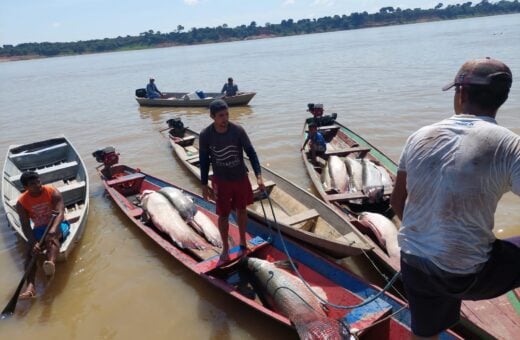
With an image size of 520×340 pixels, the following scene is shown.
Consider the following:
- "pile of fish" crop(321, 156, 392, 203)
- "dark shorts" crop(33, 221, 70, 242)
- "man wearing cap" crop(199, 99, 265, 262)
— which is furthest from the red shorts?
"dark shorts" crop(33, 221, 70, 242)

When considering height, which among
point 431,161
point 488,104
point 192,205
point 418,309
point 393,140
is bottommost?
point 393,140

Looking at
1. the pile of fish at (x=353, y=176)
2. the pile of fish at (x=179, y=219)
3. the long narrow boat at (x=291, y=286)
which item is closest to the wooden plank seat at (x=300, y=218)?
the long narrow boat at (x=291, y=286)

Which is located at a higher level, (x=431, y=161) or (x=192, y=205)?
(x=431, y=161)

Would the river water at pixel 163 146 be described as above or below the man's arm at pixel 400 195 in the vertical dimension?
below

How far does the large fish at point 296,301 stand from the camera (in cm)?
439

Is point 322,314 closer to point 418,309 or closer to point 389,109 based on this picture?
point 418,309

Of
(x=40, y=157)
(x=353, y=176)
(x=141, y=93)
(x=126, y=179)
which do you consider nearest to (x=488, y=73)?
(x=353, y=176)

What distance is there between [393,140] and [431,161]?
11.8 meters

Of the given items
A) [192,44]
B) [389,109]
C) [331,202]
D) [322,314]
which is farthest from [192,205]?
[192,44]

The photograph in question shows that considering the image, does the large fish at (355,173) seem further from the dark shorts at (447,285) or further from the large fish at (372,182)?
the dark shorts at (447,285)

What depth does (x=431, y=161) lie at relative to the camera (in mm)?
2426

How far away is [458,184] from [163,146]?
46.4ft

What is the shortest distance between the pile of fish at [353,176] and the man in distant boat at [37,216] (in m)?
5.08

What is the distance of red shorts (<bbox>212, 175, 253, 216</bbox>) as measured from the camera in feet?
18.5
